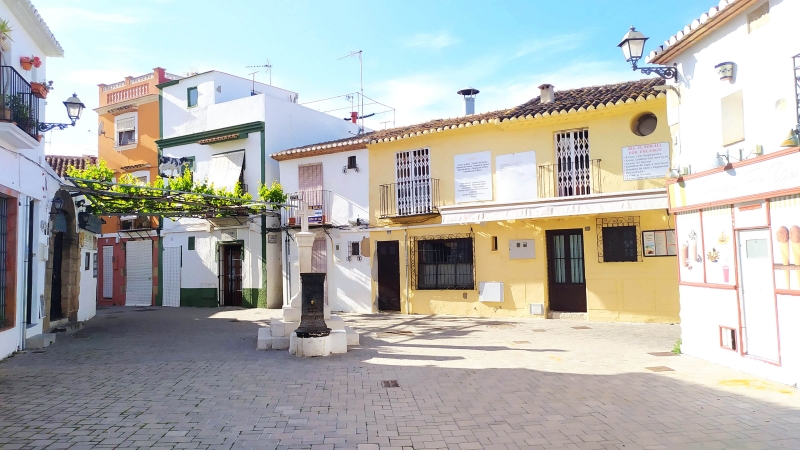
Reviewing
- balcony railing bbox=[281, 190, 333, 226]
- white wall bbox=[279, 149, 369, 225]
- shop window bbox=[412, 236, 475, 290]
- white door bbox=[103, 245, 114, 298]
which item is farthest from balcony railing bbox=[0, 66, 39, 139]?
white door bbox=[103, 245, 114, 298]

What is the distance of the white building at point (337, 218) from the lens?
17.8m

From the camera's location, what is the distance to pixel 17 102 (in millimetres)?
9250

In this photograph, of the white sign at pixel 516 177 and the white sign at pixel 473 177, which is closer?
the white sign at pixel 516 177

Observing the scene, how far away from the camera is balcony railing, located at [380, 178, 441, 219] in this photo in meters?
16.5

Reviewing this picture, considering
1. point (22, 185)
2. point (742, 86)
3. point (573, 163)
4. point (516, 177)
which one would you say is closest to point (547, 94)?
point (573, 163)

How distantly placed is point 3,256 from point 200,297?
11318 mm

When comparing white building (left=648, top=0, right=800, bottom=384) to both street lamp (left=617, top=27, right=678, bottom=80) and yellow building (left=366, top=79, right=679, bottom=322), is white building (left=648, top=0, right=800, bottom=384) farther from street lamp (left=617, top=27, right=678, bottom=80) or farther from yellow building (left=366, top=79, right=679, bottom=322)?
yellow building (left=366, top=79, right=679, bottom=322)

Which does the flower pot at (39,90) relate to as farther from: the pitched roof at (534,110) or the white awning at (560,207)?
the white awning at (560,207)

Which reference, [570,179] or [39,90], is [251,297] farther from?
[570,179]

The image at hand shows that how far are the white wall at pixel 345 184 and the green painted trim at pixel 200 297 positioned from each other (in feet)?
18.4

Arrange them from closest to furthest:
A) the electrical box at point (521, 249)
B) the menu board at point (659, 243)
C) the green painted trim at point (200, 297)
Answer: the menu board at point (659, 243), the electrical box at point (521, 249), the green painted trim at point (200, 297)

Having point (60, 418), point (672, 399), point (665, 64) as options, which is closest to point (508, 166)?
point (665, 64)

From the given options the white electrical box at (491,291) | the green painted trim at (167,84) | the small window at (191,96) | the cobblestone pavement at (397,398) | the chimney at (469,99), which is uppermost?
the green painted trim at (167,84)

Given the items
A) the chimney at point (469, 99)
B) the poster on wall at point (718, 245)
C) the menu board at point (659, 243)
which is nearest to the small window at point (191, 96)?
the chimney at point (469, 99)
